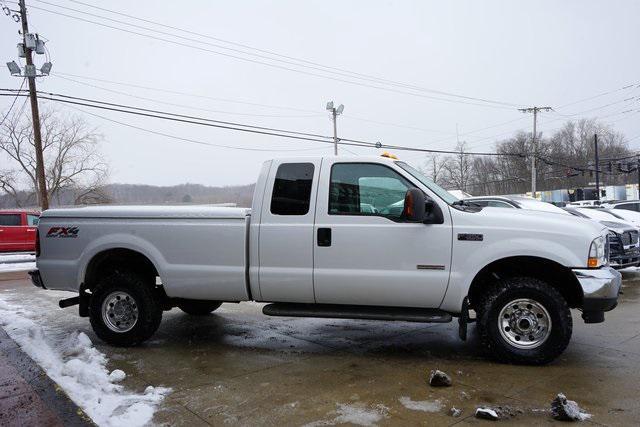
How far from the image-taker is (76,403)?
13.4ft

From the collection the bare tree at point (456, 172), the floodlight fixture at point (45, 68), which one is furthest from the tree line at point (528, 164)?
the floodlight fixture at point (45, 68)

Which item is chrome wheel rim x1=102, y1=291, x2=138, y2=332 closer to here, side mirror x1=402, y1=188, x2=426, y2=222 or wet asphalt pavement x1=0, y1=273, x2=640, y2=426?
wet asphalt pavement x1=0, y1=273, x2=640, y2=426

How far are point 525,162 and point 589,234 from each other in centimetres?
8187

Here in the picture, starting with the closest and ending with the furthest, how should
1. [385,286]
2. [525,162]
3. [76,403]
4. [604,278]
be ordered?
[76,403]
[604,278]
[385,286]
[525,162]

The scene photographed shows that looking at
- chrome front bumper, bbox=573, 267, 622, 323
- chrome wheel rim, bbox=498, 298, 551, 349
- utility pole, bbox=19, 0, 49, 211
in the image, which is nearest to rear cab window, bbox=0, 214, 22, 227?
utility pole, bbox=19, 0, 49, 211

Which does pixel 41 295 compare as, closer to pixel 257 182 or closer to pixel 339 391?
pixel 257 182

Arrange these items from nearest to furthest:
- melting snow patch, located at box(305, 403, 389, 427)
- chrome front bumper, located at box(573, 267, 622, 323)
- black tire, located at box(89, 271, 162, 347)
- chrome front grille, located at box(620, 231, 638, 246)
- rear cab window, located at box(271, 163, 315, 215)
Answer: melting snow patch, located at box(305, 403, 389, 427) < chrome front bumper, located at box(573, 267, 622, 323) < rear cab window, located at box(271, 163, 315, 215) < black tire, located at box(89, 271, 162, 347) < chrome front grille, located at box(620, 231, 638, 246)

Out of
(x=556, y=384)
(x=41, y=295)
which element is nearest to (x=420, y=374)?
(x=556, y=384)

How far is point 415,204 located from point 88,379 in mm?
3357

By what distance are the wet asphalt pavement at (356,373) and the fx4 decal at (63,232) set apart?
1.32 m

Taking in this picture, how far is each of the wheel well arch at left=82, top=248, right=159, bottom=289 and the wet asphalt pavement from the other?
2.58 ft

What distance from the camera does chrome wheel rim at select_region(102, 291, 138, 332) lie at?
5.81 metres

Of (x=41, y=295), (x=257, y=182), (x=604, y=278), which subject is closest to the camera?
(x=604, y=278)

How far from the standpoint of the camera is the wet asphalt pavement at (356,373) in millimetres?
3822
